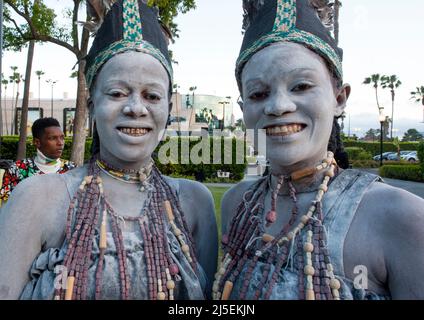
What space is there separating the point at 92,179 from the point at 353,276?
1.29 meters

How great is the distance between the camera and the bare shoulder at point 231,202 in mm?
2428

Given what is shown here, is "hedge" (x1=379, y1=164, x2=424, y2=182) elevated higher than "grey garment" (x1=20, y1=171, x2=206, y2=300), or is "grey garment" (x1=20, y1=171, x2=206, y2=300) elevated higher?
"hedge" (x1=379, y1=164, x2=424, y2=182)

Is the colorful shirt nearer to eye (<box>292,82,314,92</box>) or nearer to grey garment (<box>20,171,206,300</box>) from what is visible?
grey garment (<box>20,171,206,300</box>)

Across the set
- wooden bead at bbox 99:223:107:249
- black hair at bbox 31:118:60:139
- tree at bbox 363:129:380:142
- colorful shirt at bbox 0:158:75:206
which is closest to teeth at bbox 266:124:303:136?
wooden bead at bbox 99:223:107:249

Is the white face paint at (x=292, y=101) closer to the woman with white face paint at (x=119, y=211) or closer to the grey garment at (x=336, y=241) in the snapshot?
the grey garment at (x=336, y=241)

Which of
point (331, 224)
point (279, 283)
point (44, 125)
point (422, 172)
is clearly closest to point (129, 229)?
point (279, 283)

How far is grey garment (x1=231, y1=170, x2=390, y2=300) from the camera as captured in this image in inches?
70.9

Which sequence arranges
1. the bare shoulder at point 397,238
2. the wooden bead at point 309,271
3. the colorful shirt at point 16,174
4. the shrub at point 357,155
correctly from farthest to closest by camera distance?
the shrub at point 357,155 → the colorful shirt at point 16,174 → the wooden bead at point 309,271 → the bare shoulder at point 397,238

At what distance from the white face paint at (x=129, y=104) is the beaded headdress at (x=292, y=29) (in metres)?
0.44

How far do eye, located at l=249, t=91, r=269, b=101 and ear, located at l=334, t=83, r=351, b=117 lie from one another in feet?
1.20

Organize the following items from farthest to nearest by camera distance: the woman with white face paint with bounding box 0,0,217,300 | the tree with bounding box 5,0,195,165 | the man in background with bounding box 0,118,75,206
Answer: the tree with bounding box 5,0,195,165
the man in background with bounding box 0,118,75,206
the woman with white face paint with bounding box 0,0,217,300

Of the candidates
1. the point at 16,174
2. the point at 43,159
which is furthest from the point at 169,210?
the point at 43,159

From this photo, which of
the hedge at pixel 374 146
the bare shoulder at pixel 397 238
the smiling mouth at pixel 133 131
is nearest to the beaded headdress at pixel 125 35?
the smiling mouth at pixel 133 131

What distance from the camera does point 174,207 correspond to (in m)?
2.39
